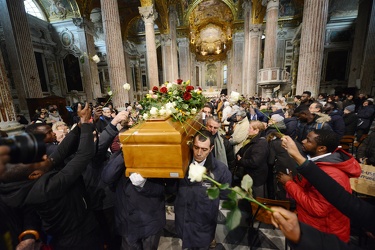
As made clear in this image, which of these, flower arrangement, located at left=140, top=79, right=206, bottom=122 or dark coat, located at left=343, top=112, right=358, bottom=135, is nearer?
flower arrangement, located at left=140, top=79, right=206, bottom=122

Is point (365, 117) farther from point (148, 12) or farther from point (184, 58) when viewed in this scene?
point (184, 58)

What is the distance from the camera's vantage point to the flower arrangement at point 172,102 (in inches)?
64.2

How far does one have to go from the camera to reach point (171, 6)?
14.8 m

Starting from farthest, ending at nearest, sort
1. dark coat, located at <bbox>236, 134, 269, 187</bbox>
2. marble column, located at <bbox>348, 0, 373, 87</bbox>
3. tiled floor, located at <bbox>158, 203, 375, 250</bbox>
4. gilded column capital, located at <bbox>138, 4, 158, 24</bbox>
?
marble column, located at <bbox>348, 0, 373, 87</bbox>, gilded column capital, located at <bbox>138, 4, 158, 24</bbox>, dark coat, located at <bbox>236, 134, 269, 187</bbox>, tiled floor, located at <bbox>158, 203, 375, 250</bbox>

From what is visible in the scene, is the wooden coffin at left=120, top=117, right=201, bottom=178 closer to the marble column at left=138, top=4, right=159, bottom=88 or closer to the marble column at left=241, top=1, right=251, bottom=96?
the marble column at left=138, top=4, right=159, bottom=88

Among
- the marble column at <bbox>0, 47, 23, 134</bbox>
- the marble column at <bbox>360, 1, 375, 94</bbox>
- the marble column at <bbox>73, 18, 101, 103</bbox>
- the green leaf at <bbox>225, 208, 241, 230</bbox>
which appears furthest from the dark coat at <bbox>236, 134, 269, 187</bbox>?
the marble column at <bbox>360, 1, 375, 94</bbox>

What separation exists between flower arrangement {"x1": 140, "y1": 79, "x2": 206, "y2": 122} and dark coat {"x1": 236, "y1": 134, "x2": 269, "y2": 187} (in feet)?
3.22

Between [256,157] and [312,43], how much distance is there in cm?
571

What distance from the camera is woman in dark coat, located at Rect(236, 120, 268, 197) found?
2277 millimetres

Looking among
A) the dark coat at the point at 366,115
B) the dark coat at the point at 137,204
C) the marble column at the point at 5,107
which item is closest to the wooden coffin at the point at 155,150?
the dark coat at the point at 137,204

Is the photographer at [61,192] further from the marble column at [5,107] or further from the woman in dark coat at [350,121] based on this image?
the woman in dark coat at [350,121]

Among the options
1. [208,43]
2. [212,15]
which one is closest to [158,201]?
[212,15]

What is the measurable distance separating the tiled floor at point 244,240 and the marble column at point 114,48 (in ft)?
18.3

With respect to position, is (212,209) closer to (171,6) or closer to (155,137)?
(155,137)
